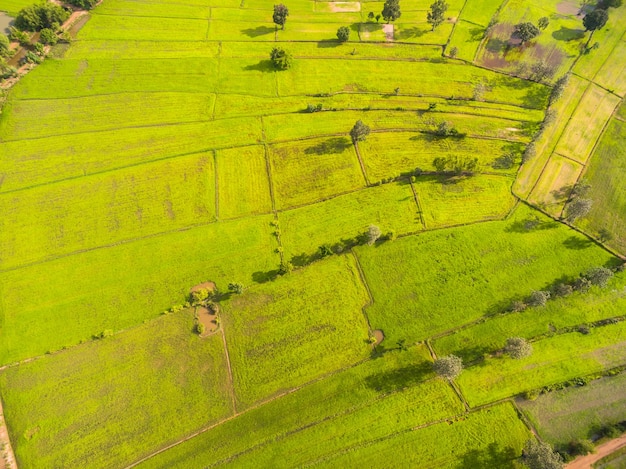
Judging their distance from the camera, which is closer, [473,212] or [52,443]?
[52,443]

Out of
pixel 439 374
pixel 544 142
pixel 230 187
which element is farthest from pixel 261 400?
pixel 544 142

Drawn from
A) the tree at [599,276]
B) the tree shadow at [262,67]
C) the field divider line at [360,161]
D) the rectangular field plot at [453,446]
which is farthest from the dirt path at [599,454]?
the tree shadow at [262,67]

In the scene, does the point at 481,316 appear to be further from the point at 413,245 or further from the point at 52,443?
the point at 52,443

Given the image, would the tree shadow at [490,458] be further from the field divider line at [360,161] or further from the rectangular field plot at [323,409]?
A: the field divider line at [360,161]

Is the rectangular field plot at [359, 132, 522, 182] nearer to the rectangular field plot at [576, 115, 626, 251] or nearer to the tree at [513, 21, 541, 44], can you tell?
the rectangular field plot at [576, 115, 626, 251]

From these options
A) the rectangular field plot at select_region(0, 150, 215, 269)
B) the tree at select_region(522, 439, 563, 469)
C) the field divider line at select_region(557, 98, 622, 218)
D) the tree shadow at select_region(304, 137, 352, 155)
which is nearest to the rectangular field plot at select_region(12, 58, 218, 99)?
the rectangular field plot at select_region(0, 150, 215, 269)
